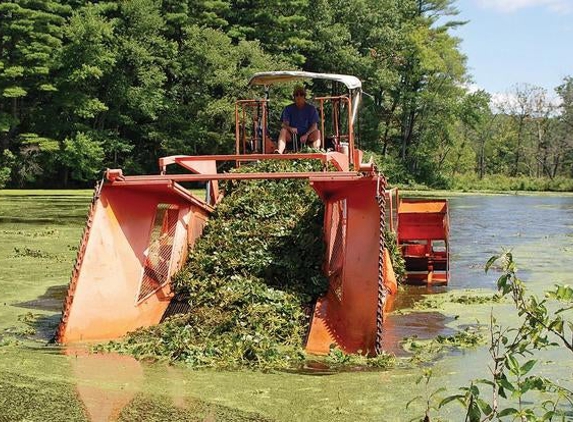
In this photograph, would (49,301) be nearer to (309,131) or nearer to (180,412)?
(309,131)

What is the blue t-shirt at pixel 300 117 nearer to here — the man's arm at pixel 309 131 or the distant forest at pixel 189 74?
the man's arm at pixel 309 131

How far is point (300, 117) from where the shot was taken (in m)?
10.0

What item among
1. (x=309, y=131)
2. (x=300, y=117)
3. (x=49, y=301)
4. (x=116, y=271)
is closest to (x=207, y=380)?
(x=116, y=271)

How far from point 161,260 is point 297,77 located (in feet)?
11.4

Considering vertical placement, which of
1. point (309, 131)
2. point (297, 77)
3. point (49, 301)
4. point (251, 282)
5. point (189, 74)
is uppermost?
point (189, 74)

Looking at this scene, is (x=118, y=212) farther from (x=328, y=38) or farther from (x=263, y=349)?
(x=328, y=38)

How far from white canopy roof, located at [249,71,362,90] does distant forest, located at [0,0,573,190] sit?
86.5 ft

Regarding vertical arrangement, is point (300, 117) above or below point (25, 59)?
below

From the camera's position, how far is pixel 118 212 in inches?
286

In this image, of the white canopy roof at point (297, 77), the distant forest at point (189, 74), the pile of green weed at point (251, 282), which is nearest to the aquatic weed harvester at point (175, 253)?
the pile of green weed at point (251, 282)

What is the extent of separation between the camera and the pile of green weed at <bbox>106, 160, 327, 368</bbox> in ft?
19.8

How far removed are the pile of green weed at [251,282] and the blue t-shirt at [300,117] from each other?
1.04 m

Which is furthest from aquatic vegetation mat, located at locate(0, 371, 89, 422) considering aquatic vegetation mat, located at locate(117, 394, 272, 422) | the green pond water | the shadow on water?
the shadow on water

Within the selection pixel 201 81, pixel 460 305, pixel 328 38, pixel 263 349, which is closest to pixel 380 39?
pixel 328 38
